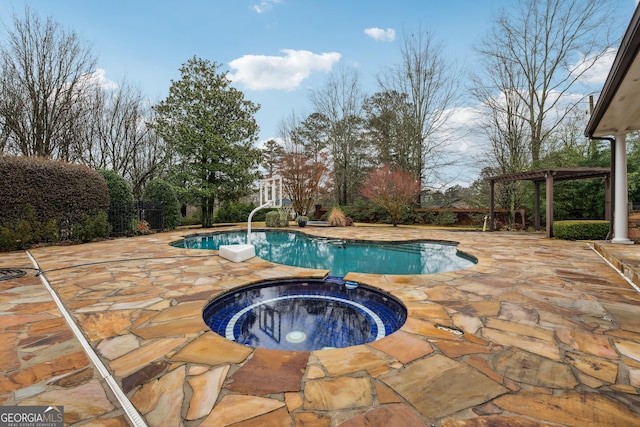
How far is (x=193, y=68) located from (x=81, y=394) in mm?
13582

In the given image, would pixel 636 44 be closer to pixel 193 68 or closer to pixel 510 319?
pixel 510 319

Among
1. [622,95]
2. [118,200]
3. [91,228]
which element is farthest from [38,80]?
[622,95]

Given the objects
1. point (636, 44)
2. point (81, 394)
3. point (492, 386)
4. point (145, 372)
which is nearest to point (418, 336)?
point (492, 386)

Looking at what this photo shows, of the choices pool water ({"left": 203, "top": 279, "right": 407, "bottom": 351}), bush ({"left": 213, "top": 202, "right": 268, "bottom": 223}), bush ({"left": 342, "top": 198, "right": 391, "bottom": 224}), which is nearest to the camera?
pool water ({"left": 203, "top": 279, "right": 407, "bottom": 351})

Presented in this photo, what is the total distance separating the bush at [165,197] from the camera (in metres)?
11.2

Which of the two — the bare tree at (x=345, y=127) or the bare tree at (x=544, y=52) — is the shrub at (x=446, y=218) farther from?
the bare tree at (x=345, y=127)

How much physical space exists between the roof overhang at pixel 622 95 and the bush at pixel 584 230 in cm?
266

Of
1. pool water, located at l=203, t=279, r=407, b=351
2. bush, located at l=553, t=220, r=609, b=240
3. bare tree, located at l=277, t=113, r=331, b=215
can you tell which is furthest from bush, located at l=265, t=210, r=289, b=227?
bush, located at l=553, t=220, r=609, b=240

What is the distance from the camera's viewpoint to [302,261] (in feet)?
20.9

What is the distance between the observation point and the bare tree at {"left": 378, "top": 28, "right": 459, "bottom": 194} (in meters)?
14.5

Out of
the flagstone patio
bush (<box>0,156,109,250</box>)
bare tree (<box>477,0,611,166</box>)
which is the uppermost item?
bare tree (<box>477,0,611,166</box>)

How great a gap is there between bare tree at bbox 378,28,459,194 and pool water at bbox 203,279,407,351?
489 inches

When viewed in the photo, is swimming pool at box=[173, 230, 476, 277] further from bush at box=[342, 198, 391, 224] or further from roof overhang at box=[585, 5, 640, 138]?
bush at box=[342, 198, 391, 224]

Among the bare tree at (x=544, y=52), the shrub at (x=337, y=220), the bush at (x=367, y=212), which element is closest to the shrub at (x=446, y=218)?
the bush at (x=367, y=212)
